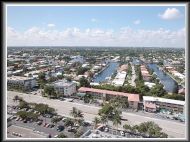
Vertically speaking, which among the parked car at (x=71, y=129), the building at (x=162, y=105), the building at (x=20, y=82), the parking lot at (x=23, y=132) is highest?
the building at (x=20, y=82)

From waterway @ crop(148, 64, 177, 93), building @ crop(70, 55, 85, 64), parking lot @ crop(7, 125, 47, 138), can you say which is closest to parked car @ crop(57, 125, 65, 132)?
parking lot @ crop(7, 125, 47, 138)

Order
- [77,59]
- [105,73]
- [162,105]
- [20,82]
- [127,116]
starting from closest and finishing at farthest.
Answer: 1. [127,116]
2. [162,105]
3. [20,82]
4. [105,73]
5. [77,59]

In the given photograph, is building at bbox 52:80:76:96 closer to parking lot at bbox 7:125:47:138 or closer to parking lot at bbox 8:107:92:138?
parking lot at bbox 8:107:92:138

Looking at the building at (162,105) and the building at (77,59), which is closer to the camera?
the building at (162,105)

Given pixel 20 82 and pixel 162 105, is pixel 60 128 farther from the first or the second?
pixel 20 82

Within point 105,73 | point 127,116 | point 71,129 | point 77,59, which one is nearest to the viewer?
point 71,129

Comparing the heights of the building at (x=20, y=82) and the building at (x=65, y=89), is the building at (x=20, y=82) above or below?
above

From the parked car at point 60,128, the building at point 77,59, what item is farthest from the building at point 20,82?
the building at point 77,59

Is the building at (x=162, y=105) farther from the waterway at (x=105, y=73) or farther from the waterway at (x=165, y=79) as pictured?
the waterway at (x=105, y=73)

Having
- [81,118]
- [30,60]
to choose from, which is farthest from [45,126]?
[30,60]

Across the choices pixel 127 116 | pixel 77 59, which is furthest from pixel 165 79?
pixel 77 59
